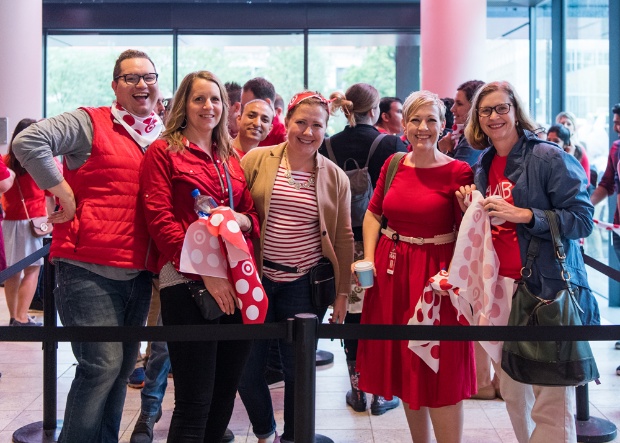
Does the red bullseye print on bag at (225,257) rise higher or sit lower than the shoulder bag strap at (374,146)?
lower

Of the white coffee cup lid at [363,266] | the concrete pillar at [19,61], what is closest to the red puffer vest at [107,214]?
the white coffee cup lid at [363,266]

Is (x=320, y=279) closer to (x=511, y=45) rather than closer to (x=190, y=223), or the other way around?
(x=190, y=223)

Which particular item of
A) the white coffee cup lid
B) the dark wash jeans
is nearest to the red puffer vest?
the dark wash jeans

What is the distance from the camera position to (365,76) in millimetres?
13180

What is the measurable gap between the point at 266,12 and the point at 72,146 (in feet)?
33.0

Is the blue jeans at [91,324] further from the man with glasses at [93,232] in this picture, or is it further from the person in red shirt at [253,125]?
the person in red shirt at [253,125]

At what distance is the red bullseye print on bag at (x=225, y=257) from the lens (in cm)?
291

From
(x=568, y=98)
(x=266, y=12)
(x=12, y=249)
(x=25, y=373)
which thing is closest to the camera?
(x=25, y=373)

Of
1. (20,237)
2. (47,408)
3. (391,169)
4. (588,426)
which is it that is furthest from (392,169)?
(20,237)

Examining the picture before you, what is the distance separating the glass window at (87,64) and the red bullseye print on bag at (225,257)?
10228 millimetres

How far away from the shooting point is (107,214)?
3.10 metres

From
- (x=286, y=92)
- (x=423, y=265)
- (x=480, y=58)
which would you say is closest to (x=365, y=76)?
(x=286, y=92)

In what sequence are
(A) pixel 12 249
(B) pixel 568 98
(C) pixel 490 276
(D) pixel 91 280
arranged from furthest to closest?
(B) pixel 568 98, (A) pixel 12 249, (C) pixel 490 276, (D) pixel 91 280

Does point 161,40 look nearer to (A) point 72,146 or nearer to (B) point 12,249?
(B) point 12,249
